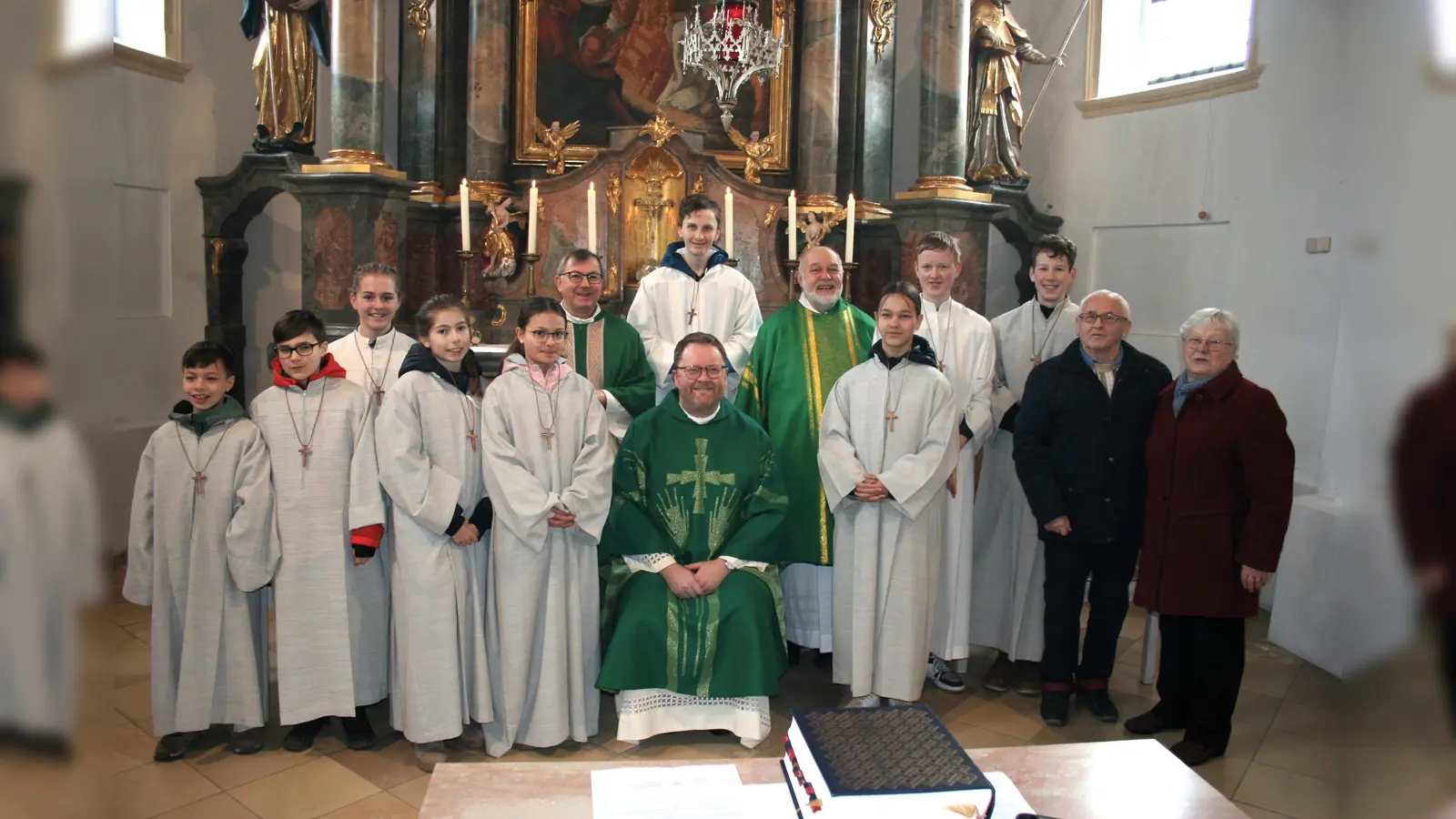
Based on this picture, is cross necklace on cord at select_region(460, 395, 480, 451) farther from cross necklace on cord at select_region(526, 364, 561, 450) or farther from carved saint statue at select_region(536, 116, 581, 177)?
carved saint statue at select_region(536, 116, 581, 177)

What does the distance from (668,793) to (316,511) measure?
8.80 ft

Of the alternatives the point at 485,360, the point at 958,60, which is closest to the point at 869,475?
the point at 485,360

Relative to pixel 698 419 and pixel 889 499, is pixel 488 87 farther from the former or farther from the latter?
pixel 889 499

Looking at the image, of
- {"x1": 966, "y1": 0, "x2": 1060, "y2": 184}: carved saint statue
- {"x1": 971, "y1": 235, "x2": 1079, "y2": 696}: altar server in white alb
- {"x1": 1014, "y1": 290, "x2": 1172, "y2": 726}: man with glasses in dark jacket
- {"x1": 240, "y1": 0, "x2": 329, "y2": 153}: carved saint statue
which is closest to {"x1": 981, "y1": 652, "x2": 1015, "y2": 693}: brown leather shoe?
{"x1": 971, "y1": 235, "x2": 1079, "y2": 696}: altar server in white alb

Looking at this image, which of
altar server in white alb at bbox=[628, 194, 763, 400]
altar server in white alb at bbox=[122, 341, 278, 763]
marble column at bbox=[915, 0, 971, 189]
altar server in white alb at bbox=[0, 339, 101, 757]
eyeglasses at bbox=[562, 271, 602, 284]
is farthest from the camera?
marble column at bbox=[915, 0, 971, 189]

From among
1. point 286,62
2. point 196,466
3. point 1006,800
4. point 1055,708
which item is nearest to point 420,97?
point 286,62

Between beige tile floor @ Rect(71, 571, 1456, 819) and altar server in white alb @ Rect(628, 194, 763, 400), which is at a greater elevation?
altar server in white alb @ Rect(628, 194, 763, 400)

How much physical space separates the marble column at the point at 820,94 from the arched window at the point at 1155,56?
7.05ft

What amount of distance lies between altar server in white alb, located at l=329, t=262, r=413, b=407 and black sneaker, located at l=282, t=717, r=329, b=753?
4.25 feet

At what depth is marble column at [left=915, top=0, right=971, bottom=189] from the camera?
26.5ft

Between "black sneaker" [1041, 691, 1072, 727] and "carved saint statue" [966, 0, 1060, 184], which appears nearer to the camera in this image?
"black sneaker" [1041, 691, 1072, 727]

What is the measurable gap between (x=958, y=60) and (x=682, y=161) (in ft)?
7.19

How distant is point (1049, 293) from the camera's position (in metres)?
5.15

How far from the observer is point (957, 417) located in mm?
4703
